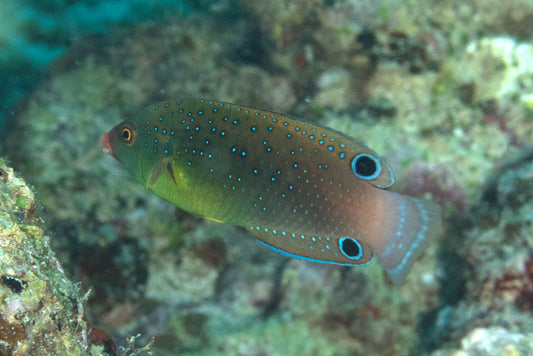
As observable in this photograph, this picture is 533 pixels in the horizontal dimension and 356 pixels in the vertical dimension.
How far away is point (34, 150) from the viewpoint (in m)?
5.37

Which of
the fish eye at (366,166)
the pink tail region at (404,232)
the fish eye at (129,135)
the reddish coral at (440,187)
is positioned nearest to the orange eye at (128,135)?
the fish eye at (129,135)

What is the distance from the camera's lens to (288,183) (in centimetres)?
253

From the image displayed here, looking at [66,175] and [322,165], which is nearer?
[322,165]

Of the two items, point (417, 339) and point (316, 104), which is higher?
point (316, 104)

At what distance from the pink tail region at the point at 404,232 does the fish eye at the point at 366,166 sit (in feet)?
0.71

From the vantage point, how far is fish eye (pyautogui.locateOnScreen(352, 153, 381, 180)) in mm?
2477

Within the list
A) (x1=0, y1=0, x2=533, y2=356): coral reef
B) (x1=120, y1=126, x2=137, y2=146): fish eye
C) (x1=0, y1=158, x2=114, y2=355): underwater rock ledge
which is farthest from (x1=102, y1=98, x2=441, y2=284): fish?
(x1=0, y1=0, x2=533, y2=356): coral reef

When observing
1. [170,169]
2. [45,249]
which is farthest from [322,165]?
[45,249]

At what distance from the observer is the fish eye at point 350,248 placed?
→ 2510 mm

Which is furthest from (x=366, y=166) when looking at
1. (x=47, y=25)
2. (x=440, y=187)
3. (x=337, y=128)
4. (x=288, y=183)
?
(x=47, y=25)

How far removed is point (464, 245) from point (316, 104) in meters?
3.06

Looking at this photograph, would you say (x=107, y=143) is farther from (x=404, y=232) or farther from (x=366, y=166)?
(x=404, y=232)

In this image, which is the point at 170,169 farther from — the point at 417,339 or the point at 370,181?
the point at 417,339

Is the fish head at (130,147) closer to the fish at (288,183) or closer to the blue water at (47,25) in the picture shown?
the fish at (288,183)
